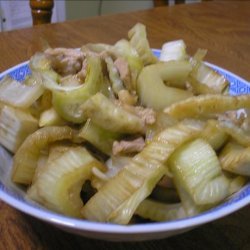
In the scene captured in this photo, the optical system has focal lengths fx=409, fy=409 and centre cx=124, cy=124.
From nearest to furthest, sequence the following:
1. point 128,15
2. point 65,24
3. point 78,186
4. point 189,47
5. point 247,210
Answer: point 78,186, point 247,210, point 189,47, point 65,24, point 128,15

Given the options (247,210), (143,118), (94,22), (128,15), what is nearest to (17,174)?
(143,118)

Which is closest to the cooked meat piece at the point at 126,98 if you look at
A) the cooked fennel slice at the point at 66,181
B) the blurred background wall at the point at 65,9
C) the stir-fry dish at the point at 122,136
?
the stir-fry dish at the point at 122,136

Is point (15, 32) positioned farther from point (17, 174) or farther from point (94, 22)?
point (17, 174)

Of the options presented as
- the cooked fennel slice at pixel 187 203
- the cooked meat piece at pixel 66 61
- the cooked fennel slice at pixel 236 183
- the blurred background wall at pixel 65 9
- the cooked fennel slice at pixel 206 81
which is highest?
the cooked meat piece at pixel 66 61

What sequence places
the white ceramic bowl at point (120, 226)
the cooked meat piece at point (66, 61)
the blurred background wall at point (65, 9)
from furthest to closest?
the blurred background wall at point (65, 9) < the cooked meat piece at point (66, 61) < the white ceramic bowl at point (120, 226)

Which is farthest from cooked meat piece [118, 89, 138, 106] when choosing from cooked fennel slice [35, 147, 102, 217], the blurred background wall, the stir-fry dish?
the blurred background wall

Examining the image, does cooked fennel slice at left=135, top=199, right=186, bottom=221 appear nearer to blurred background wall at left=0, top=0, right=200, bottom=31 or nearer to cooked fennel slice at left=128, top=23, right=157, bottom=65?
cooked fennel slice at left=128, top=23, right=157, bottom=65

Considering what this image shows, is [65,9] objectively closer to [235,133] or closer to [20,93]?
[20,93]

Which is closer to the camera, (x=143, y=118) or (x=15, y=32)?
(x=143, y=118)

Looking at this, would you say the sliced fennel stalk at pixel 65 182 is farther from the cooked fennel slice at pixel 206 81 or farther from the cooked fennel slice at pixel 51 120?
the cooked fennel slice at pixel 206 81
